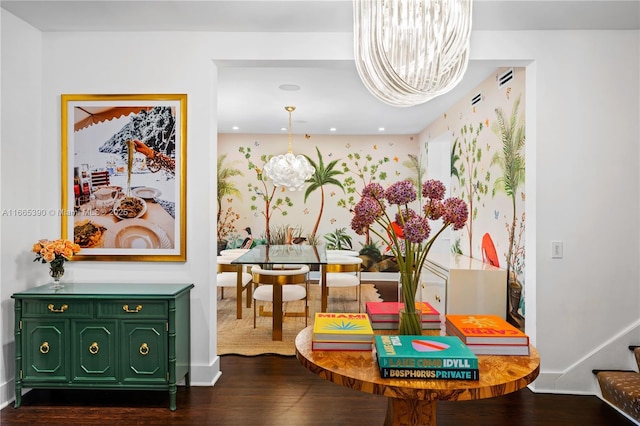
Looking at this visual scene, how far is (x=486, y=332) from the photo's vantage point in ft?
5.19

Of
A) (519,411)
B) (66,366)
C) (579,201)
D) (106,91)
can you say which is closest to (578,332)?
(519,411)

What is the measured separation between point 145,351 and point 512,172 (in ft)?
10.3

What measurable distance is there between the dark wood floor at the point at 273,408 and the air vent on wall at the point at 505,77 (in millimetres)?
2510

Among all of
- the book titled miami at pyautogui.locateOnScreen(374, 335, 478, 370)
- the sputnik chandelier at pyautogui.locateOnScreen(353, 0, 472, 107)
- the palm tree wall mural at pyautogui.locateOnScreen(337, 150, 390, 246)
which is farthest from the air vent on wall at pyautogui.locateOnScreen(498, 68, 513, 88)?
the palm tree wall mural at pyautogui.locateOnScreen(337, 150, 390, 246)

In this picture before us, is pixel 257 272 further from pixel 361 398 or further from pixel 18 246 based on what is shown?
pixel 18 246

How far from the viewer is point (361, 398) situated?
9.26 feet

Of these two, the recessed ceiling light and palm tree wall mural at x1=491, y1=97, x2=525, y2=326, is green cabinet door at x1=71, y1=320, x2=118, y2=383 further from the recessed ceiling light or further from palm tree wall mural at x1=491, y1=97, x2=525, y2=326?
palm tree wall mural at x1=491, y1=97, x2=525, y2=326

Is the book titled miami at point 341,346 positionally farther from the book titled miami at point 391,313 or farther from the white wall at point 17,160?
the white wall at point 17,160

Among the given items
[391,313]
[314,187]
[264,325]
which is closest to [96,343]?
[391,313]

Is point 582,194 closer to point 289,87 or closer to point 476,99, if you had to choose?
point 476,99

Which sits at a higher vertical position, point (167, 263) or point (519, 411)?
point (167, 263)

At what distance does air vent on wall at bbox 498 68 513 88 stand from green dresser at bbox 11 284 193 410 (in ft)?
10.5

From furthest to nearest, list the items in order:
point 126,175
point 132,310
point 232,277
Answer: point 232,277, point 126,175, point 132,310

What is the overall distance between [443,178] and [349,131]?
165 centimetres
